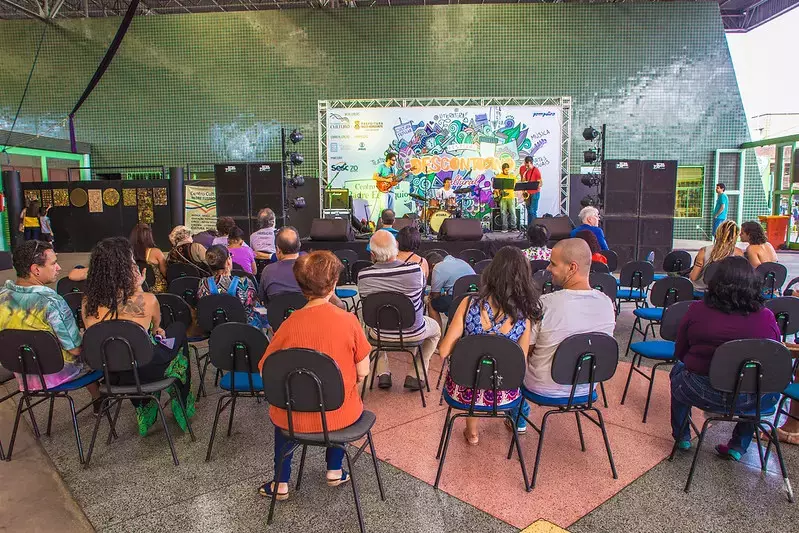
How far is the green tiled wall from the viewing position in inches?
540

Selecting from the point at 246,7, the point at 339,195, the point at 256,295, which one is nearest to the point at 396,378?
the point at 256,295

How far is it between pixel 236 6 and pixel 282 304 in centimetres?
1464

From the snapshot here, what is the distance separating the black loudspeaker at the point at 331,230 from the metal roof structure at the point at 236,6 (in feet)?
25.4

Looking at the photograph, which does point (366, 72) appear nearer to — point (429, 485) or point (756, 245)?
point (756, 245)

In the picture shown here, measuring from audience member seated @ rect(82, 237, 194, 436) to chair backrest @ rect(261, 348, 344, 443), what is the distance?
1.18 metres

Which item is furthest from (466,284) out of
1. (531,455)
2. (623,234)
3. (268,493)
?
(623,234)

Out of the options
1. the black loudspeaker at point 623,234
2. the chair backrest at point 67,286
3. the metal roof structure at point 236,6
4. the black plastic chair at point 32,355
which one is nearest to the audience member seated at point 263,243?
the chair backrest at point 67,286

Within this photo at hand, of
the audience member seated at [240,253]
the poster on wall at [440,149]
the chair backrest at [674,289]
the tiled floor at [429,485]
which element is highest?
the poster on wall at [440,149]

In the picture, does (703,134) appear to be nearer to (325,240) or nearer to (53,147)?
(325,240)

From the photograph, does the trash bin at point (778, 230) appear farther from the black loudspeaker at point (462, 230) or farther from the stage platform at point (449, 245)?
the black loudspeaker at point (462, 230)

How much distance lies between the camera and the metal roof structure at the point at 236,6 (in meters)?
14.2

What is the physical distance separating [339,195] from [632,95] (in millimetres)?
7955

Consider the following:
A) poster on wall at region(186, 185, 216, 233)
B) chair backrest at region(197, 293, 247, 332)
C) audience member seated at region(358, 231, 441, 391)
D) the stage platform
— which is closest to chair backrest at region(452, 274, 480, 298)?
audience member seated at region(358, 231, 441, 391)

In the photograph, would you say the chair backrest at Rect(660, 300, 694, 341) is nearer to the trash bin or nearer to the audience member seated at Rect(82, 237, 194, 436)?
the audience member seated at Rect(82, 237, 194, 436)
